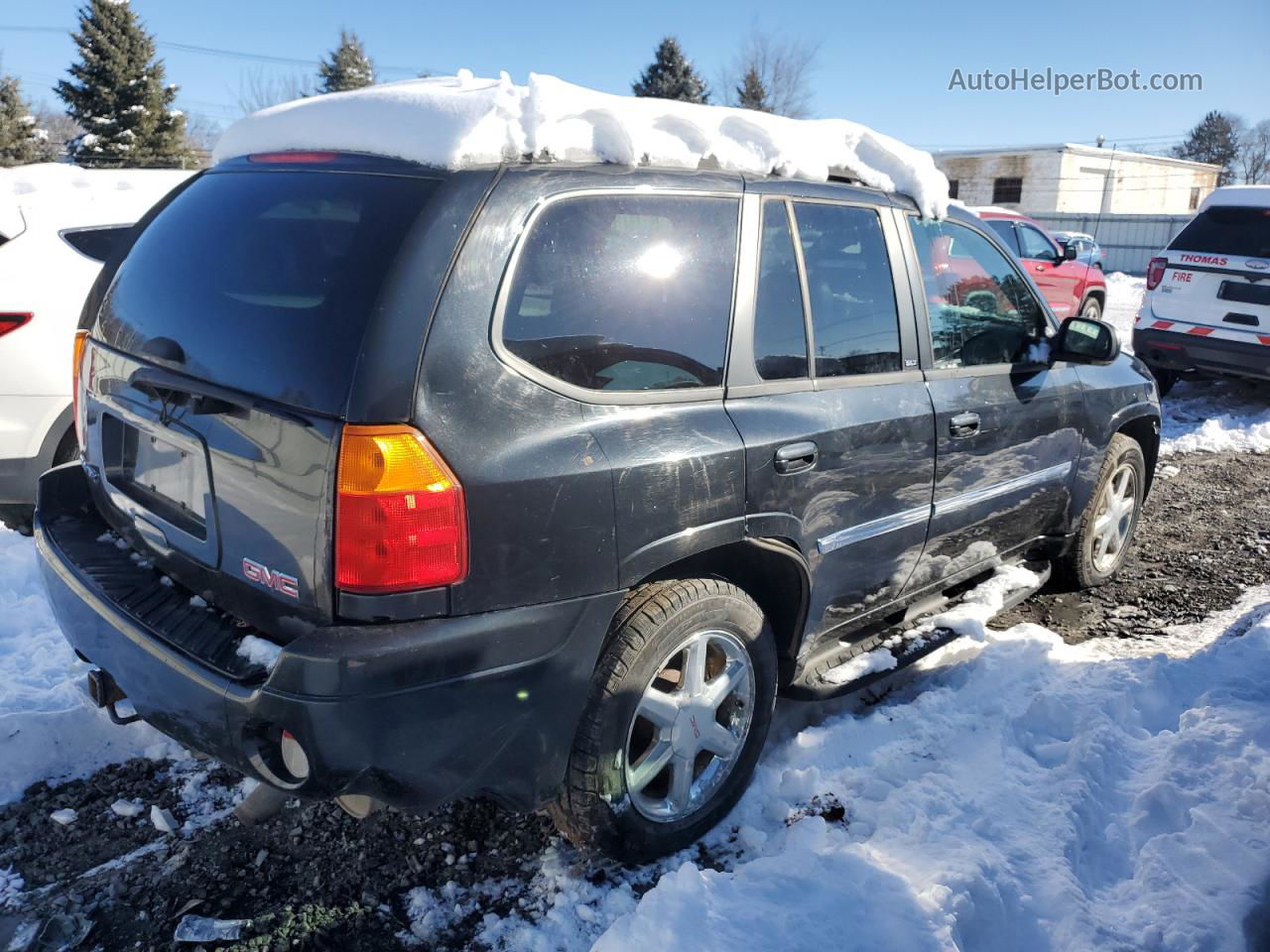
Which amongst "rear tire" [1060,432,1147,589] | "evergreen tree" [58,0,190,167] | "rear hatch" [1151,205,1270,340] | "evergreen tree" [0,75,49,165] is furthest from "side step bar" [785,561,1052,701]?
"evergreen tree" [0,75,49,165]

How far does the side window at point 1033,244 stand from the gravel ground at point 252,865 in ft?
38.8

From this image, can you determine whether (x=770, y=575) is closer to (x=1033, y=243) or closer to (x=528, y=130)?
(x=528, y=130)

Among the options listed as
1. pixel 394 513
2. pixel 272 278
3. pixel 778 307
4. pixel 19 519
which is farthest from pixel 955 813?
pixel 19 519

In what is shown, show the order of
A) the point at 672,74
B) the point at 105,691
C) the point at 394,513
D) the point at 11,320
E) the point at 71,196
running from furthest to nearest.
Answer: the point at 672,74, the point at 71,196, the point at 11,320, the point at 105,691, the point at 394,513

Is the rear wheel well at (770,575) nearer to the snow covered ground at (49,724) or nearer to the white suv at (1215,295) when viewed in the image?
the snow covered ground at (49,724)

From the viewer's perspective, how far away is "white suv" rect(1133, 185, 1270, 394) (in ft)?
24.9

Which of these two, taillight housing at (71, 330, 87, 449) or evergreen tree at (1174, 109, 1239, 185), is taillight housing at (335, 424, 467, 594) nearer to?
taillight housing at (71, 330, 87, 449)

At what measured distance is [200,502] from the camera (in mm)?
2180

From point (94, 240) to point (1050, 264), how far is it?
1196cm

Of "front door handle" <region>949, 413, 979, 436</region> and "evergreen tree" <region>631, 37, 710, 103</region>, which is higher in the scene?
"evergreen tree" <region>631, 37, 710, 103</region>

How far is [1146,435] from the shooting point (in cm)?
462

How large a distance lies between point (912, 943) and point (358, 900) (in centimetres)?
139

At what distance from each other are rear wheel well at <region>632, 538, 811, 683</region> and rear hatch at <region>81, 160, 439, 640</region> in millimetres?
867

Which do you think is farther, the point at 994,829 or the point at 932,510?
the point at 932,510
